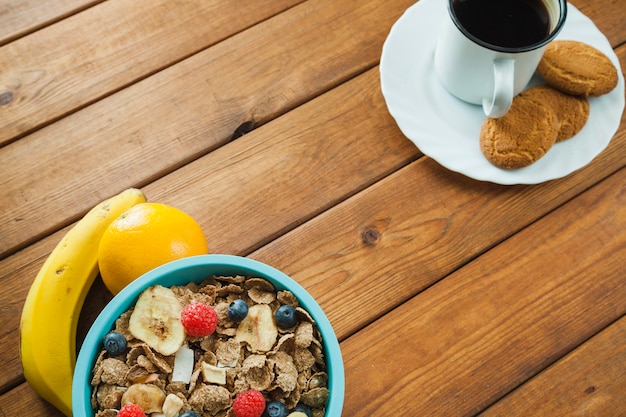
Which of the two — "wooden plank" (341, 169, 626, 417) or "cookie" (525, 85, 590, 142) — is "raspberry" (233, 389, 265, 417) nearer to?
"wooden plank" (341, 169, 626, 417)

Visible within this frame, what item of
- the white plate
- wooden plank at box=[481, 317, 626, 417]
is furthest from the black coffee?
wooden plank at box=[481, 317, 626, 417]

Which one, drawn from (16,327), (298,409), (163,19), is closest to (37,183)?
(16,327)

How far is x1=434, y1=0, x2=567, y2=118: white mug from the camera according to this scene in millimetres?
858

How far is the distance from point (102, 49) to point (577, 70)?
756mm

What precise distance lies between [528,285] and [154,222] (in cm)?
54

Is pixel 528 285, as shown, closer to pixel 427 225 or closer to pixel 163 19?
pixel 427 225

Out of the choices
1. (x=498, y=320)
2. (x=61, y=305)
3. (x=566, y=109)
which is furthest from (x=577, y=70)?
(x=61, y=305)

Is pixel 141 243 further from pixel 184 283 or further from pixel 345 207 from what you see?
pixel 345 207

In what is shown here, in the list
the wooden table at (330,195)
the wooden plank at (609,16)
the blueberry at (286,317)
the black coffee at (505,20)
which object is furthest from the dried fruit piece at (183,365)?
the wooden plank at (609,16)

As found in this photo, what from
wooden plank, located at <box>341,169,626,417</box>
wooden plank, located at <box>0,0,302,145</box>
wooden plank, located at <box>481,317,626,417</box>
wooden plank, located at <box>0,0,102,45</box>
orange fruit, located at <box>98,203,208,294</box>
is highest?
wooden plank, located at <box>0,0,102,45</box>

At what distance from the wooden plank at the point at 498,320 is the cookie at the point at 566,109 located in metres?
0.11

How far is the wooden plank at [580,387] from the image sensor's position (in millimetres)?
865

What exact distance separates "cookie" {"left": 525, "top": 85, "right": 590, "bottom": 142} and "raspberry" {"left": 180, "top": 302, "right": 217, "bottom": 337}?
0.57 metres

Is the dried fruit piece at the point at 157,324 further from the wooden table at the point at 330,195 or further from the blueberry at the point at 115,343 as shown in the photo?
the wooden table at the point at 330,195
